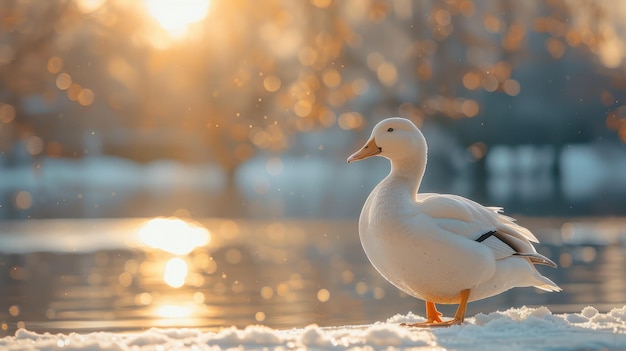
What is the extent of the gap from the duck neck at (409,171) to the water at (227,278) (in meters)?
2.09

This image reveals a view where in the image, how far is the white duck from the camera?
307 inches

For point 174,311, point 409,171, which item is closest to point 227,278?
point 174,311

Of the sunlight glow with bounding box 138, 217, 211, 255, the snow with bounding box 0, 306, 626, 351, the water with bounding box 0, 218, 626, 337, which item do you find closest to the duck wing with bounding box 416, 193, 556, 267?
the snow with bounding box 0, 306, 626, 351

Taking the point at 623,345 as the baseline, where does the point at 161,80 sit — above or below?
above

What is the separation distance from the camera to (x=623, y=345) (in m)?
6.67

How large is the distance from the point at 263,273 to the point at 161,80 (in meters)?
17.0

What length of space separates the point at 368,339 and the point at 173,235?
18491mm

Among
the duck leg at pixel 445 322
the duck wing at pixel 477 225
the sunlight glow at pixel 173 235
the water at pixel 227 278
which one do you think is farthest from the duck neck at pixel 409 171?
the sunlight glow at pixel 173 235

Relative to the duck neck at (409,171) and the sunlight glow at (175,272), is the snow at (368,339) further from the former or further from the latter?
the sunlight glow at (175,272)

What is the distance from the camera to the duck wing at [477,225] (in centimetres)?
792

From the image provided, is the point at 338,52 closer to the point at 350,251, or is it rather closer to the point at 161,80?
the point at 350,251

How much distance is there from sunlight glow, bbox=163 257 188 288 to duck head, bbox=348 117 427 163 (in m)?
6.08

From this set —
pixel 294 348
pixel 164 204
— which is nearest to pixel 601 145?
pixel 164 204

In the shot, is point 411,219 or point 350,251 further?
point 350,251
